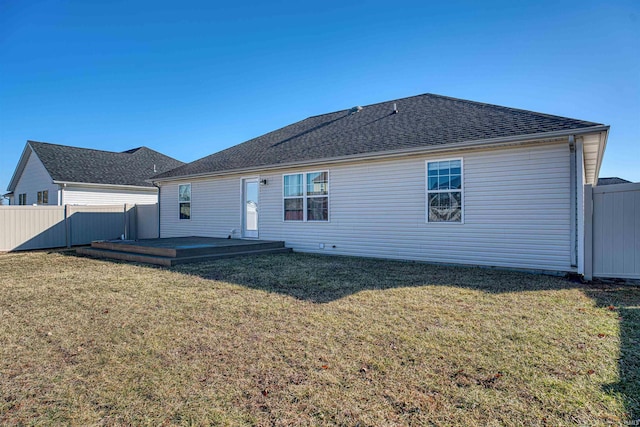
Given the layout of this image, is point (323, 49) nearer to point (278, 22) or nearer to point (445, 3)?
point (278, 22)

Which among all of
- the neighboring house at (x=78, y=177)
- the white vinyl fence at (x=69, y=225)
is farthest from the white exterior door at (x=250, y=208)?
the neighboring house at (x=78, y=177)

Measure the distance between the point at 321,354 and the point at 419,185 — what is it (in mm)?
6381

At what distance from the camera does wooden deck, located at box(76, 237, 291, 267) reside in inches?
340

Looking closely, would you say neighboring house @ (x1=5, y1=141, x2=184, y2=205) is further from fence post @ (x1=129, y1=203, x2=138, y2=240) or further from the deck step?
the deck step

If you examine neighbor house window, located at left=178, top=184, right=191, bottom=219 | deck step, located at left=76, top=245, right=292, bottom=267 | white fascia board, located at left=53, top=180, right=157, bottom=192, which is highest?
white fascia board, located at left=53, top=180, right=157, bottom=192

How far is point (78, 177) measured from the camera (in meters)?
17.5

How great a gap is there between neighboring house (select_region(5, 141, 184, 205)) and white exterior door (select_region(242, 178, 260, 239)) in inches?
367

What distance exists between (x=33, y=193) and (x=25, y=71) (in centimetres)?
885

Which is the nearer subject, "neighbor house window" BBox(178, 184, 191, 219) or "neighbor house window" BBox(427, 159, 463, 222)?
"neighbor house window" BBox(427, 159, 463, 222)

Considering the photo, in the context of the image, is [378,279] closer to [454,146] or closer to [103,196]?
[454,146]

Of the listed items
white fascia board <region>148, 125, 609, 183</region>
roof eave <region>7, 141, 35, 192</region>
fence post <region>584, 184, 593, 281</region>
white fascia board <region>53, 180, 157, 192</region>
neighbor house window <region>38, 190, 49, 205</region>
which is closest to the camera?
fence post <region>584, 184, 593, 281</region>

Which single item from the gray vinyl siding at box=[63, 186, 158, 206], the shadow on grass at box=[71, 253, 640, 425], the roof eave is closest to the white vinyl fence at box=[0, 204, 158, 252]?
the gray vinyl siding at box=[63, 186, 158, 206]

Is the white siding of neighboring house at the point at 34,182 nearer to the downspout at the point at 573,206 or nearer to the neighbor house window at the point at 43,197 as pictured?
the neighbor house window at the point at 43,197

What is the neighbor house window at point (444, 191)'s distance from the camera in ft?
26.6
